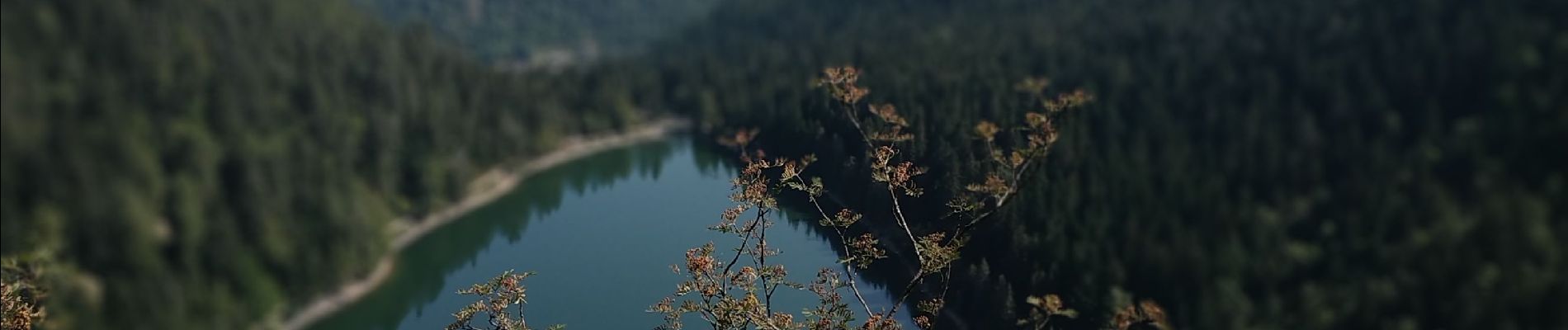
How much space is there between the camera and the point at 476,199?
4031 inches

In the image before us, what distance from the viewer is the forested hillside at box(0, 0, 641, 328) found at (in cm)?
7325

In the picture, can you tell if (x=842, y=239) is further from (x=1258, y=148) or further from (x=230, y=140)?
(x=230, y=140)

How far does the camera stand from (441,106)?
383 ft

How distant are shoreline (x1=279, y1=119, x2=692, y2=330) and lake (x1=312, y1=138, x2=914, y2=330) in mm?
930

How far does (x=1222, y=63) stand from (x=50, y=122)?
86.5 meters

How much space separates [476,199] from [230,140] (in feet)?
59.3

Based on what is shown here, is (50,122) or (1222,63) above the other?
(1222,63)

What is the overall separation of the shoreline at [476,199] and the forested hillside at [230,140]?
0.89 metres

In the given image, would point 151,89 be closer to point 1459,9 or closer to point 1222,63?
point 1222,63

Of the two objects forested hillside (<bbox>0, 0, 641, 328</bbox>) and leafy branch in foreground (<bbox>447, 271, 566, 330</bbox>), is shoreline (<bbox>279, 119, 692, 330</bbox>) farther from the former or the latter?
leafy branch in foreground (<bbox>447, 271, 566, 330</bbox>)

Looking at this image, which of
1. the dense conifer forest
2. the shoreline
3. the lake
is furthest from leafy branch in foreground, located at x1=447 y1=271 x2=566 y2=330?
the shoreline

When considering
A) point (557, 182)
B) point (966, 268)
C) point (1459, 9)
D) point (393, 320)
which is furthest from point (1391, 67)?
point (966, 268)

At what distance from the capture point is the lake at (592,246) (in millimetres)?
33406

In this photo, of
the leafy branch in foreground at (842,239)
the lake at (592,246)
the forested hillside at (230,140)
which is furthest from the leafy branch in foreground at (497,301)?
the forested hillside at (230,140)
